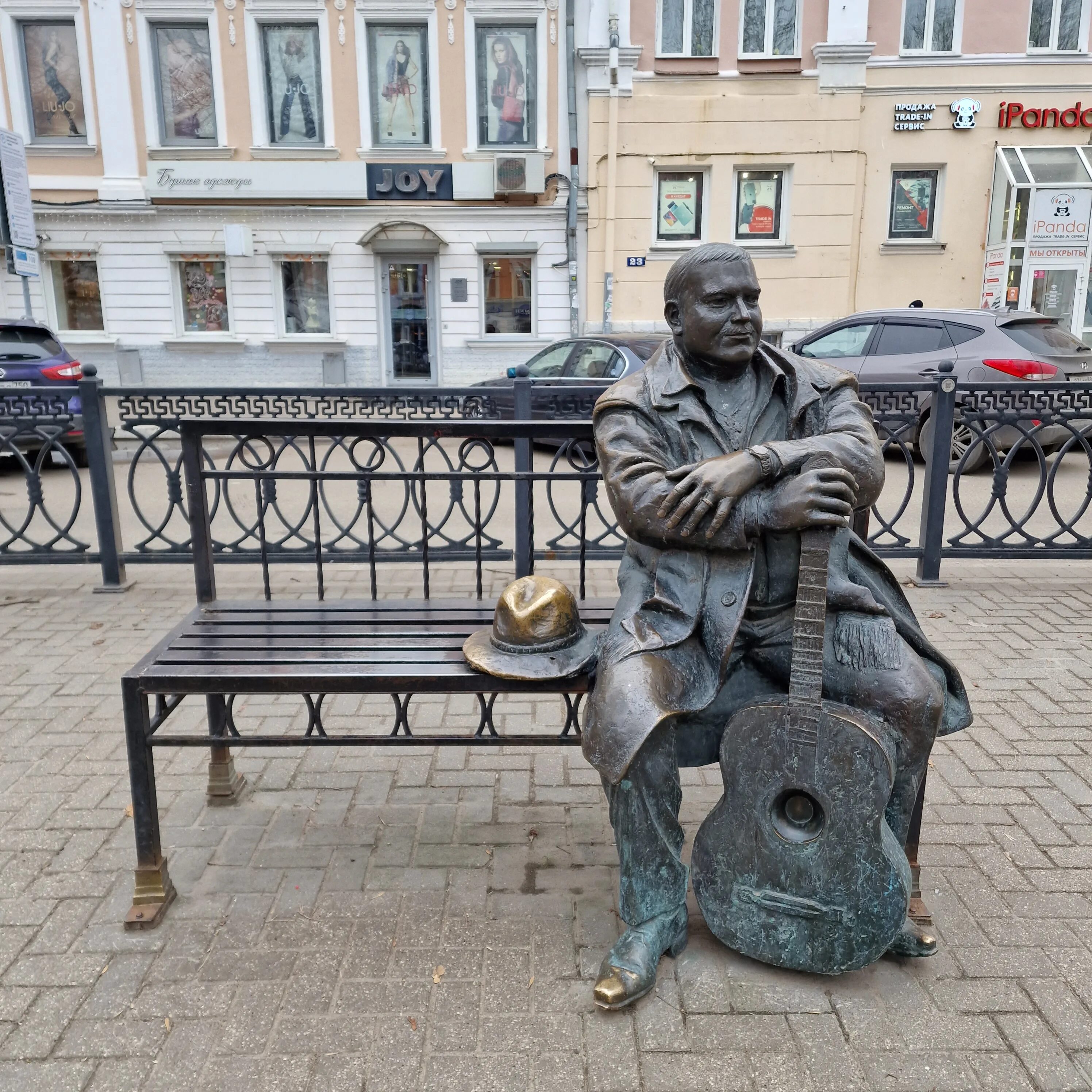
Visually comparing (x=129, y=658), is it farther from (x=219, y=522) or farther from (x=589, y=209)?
(x=589, y=209)

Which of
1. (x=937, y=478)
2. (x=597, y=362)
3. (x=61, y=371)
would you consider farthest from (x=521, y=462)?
(x=61, y=371)

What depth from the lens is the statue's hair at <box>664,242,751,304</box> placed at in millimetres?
2301

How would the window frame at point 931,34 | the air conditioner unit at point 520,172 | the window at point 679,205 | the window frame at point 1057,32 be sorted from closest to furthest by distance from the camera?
the window frame at point 931,34, the window frame at point 1057,32, the air conditioner unit at point 520,172, the window at point 679,205

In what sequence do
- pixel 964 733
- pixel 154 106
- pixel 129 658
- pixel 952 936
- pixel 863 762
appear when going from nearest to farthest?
pixel 863 762 → pixel 952 936 → pixel 964 733 → pixel 129 658 → pixel 154 106

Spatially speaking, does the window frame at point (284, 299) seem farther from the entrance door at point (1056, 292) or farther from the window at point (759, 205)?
the entrance door at point (1056, 292)

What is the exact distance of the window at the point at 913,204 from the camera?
1700 centimetres

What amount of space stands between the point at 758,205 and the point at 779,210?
40cm

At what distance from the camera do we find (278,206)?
17.2m

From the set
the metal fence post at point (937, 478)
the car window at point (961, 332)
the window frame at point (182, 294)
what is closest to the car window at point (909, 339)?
the car window at point (961, 332)

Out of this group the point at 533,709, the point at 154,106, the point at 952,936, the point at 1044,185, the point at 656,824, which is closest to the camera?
the point at 656,824

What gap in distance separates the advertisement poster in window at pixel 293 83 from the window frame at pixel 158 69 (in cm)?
85

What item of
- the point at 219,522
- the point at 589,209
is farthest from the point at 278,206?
the point at 219,522

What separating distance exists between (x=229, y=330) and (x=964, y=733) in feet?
56.1

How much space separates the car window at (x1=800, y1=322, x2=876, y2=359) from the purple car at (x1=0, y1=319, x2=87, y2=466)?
8378mm
